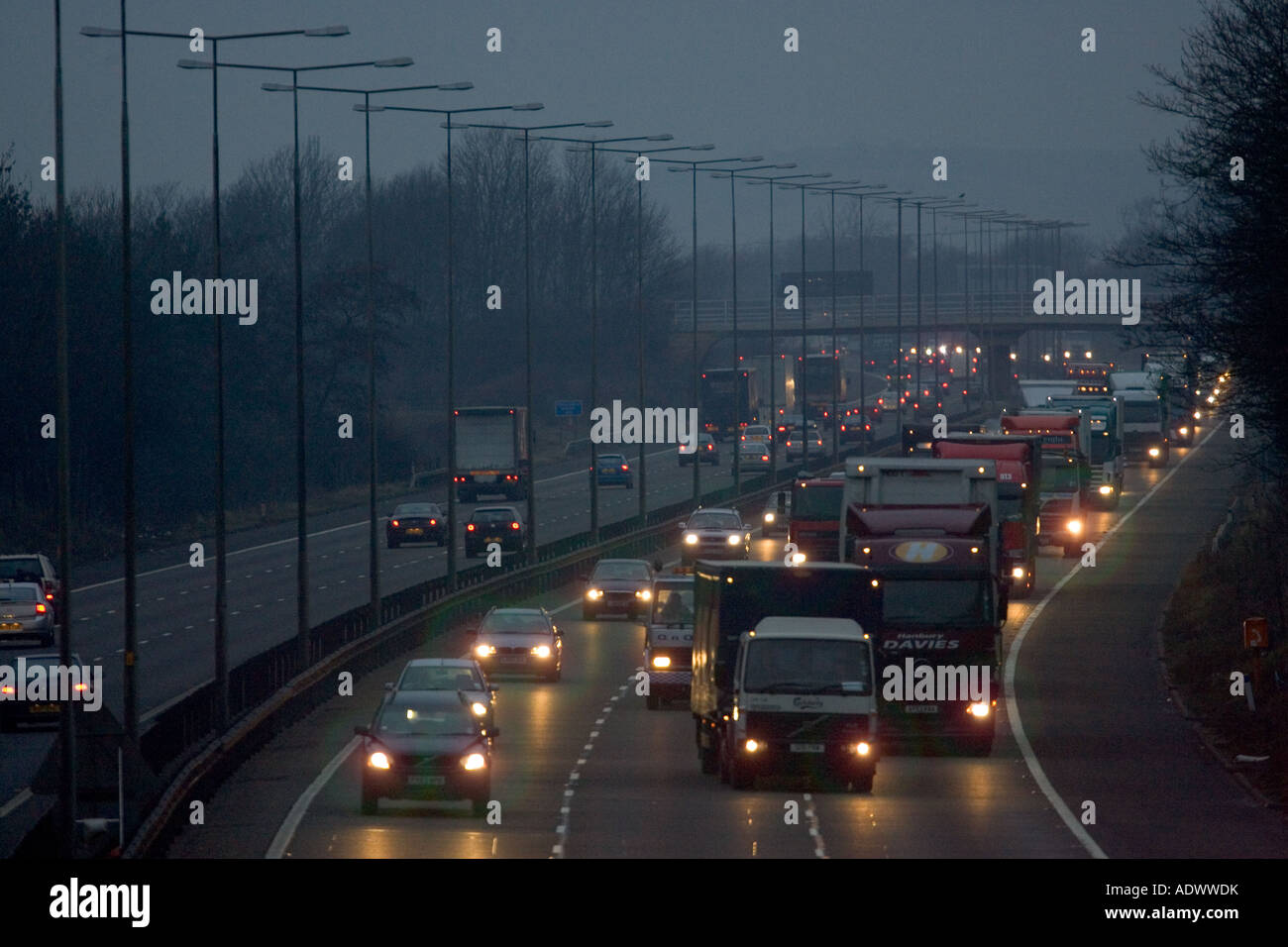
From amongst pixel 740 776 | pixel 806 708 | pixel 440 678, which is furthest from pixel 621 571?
pixel 806 708

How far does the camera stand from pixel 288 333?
124750 mm

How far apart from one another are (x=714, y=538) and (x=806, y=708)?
41995 millimetres

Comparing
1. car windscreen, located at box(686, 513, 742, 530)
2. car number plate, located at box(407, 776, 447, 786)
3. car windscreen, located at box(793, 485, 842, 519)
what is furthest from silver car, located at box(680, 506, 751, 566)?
car number plate, located at box(407, 776, 447, 786)

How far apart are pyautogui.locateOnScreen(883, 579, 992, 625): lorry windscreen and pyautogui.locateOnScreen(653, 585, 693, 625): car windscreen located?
763 centimetres

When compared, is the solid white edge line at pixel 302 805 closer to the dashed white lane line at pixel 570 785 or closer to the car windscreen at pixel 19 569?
the dashed white lane line at pixel 570 785

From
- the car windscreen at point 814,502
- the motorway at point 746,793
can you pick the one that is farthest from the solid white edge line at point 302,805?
the car windscreen at point 814,502

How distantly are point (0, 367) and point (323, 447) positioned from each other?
3366cm

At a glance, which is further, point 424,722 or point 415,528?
point 415,528

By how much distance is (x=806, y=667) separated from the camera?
29.3 meters

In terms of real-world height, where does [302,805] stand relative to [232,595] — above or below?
above

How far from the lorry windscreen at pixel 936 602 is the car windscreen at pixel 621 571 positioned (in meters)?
25.1

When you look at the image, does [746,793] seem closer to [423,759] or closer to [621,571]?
[423,759]

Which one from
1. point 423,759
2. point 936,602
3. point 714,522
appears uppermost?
point 936,602
